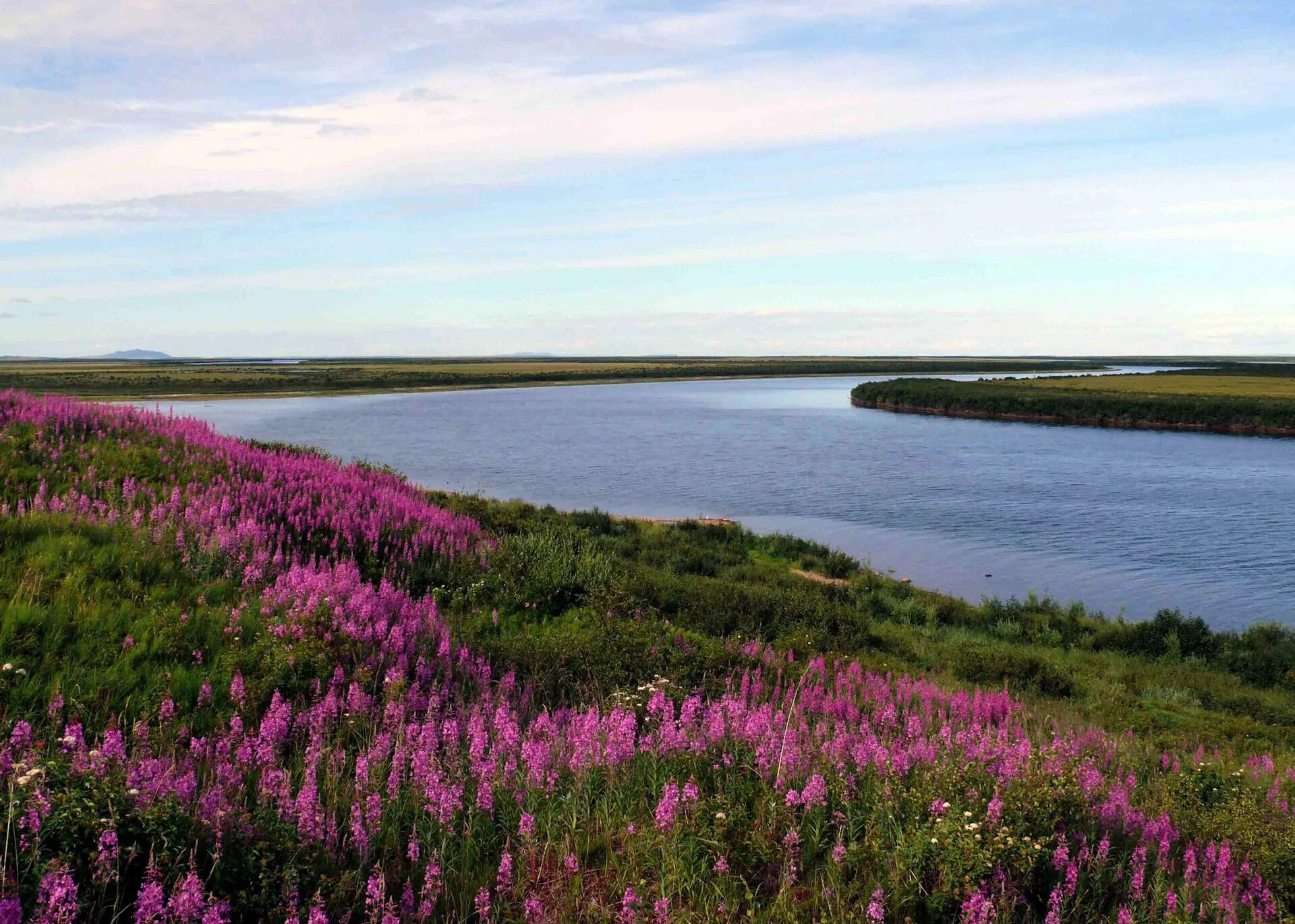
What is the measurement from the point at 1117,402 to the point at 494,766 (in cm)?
9635

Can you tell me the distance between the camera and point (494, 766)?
503 centimetres

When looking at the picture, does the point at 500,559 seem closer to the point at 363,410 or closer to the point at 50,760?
the point at 50,760

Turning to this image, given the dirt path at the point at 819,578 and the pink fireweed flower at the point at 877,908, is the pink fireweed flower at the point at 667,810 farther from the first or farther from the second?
the dirt path at the point at 819,578

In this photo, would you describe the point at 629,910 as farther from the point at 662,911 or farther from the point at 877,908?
the point at 877,908

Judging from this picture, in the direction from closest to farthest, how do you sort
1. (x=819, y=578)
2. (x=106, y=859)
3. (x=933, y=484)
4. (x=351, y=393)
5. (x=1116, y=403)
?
(x=106, y=859) < (x=819, y=578) < (x=933, y=484) < (x=1116, y=403) < (x=351, y=393)

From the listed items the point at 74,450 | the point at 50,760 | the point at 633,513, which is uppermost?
the point at 74,450

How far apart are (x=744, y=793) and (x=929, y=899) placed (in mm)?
1170

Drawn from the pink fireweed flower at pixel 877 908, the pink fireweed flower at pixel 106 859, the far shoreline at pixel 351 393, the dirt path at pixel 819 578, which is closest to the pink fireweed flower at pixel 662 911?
the pink fireweed flower at pixel 877 908

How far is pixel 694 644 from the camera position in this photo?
960cm

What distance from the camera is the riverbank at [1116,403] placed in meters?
78.8

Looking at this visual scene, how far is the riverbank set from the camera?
78750 millimetres

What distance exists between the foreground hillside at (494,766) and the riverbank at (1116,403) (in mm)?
80878

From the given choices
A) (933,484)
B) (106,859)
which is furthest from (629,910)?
(933,484)

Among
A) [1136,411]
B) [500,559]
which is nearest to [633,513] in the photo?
[500,559]
